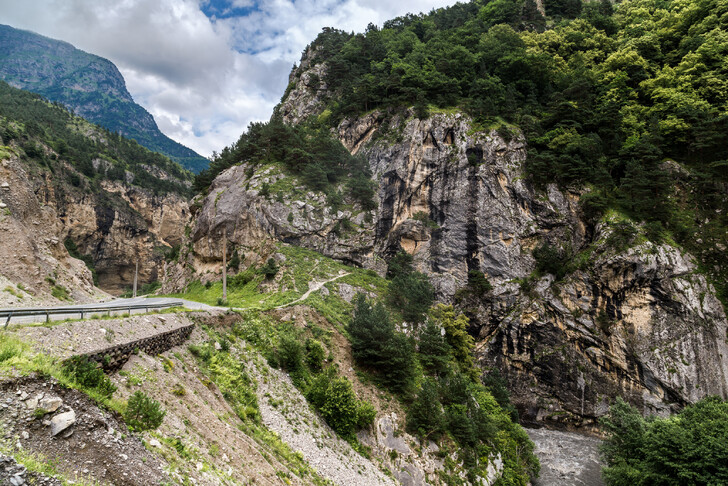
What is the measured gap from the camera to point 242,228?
3747cm

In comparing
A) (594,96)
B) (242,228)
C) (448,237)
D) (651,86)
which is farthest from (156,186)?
(651,86)

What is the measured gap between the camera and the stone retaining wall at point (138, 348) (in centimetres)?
870

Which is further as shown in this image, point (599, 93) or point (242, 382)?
point (599, 93)

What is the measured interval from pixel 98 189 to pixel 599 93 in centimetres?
8912

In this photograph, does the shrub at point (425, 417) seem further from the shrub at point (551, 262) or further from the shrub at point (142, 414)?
the shrub at point (551, 262)

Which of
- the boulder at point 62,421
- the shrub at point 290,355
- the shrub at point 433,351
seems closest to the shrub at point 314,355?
the shrub at point 290,355

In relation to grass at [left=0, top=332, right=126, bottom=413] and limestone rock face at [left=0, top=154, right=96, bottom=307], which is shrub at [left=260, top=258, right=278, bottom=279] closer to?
limestone rock face at [left=0, top=154, right=96, bottom=307]

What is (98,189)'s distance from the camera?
66.4 metres

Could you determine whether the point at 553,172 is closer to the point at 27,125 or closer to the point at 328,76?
the point at 328,76

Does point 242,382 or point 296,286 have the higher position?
point 296,286

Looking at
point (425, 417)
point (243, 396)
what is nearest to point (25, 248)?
point (243, 396)

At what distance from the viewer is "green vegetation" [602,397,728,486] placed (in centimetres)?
1692

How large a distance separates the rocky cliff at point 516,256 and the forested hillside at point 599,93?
2.64m

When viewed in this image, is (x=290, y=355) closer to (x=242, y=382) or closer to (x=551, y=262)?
(x=242, y=382)
